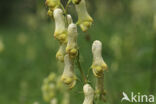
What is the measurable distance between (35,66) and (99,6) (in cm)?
183

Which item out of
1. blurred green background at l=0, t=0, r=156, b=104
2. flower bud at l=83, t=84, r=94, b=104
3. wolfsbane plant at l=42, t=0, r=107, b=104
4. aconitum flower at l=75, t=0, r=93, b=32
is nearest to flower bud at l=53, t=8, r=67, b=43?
wolfsbane plant at l=42, t=0, r=107, b=104

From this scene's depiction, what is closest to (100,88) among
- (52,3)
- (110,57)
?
(52,3)

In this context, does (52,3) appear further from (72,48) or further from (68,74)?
(68,74)

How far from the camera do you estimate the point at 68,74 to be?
198cm

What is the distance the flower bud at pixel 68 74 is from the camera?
6.43 ft

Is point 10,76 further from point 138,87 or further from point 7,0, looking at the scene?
point 7,0

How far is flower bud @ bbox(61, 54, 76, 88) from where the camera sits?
196 cm

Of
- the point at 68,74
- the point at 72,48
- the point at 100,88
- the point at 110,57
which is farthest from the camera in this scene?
the point at 110,57

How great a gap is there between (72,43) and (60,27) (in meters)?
0.13

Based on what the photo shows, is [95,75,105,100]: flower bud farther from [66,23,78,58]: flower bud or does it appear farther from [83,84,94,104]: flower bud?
Result: [66,23,78,58]: flower bud

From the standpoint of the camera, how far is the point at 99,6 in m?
7.40

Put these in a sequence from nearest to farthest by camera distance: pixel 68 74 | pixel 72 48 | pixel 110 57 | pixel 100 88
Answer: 1. pixel 72 48
2. pixel 68 74
3. pixel 100 88
4. pixel 110 57

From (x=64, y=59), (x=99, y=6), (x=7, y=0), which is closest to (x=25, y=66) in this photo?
(x=99, y=6)

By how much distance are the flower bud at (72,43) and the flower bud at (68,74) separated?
118 mm
